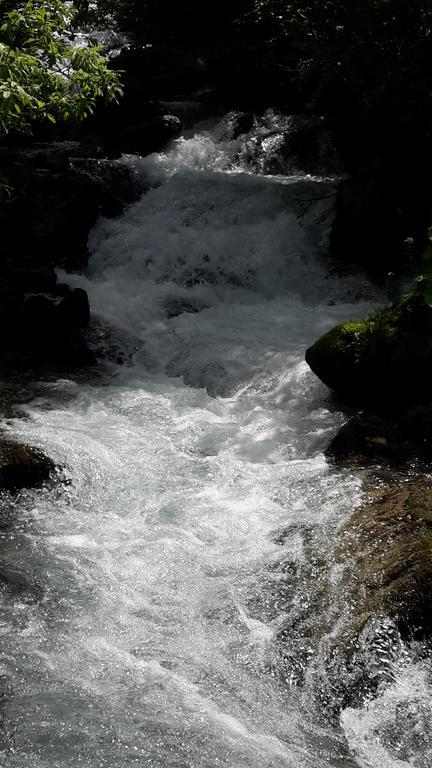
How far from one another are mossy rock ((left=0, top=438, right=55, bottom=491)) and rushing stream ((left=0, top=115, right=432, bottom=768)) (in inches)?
9.3

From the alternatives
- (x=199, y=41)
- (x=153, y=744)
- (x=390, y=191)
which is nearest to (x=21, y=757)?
(x=153, y=744)

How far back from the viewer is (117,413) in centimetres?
953

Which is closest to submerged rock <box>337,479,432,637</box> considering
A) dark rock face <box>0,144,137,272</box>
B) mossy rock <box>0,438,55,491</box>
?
mossy rock <box>0,438,55,491</box>

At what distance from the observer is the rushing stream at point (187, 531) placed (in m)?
4.41

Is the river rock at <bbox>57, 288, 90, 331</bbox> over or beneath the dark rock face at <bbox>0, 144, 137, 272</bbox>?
beneath

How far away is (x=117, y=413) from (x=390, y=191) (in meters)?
7.58

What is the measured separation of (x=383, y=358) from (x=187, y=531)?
3860 mm

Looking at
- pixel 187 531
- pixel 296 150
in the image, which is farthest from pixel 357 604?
pixel 296 150

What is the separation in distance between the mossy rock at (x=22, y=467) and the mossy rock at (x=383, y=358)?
3.97m

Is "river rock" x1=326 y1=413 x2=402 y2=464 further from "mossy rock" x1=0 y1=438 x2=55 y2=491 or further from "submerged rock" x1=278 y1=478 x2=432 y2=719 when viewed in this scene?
"mossy rock" x1=0 y1=438 x2=55 y2=491

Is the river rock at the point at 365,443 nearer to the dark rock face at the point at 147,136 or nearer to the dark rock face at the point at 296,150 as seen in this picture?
the dark rock face at the point at 296,150

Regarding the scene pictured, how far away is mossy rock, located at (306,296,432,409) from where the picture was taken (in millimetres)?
9031

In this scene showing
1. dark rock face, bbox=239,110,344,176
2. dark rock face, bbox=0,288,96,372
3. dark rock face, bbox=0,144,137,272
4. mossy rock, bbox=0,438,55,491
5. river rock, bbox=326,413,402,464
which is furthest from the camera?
dark rock face, bbox=239,110,344,176

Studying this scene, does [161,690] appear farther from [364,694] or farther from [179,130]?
[179,130]
